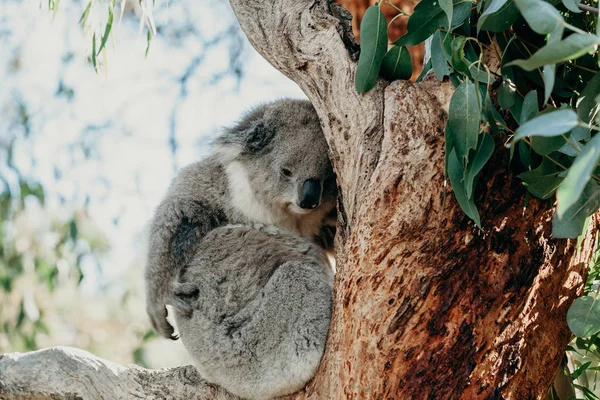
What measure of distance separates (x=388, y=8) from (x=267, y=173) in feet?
6.11

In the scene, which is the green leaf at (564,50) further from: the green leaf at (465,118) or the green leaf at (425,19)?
the green leaf at (425,19)

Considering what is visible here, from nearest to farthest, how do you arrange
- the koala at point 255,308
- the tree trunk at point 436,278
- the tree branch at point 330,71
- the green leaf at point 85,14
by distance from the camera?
the tree trunk at point 436,278 → the tree branch at point 330,71 → the koala at point 255,308 → the green leaf at point 85,14

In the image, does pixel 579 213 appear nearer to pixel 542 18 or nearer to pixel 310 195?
pixel 542 18

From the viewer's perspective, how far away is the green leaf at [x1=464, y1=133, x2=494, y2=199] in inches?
68.6

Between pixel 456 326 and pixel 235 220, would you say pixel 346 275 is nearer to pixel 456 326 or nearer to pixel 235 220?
pixel 456 326

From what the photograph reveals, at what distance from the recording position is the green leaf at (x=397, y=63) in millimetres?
2180

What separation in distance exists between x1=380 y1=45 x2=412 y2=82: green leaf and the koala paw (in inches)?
51.3

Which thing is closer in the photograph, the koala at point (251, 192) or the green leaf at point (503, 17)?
the green leaf at point (503, 17)

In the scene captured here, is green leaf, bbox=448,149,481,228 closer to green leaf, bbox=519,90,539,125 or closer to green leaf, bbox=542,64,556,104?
green leaf, bbox=519,90,539,125

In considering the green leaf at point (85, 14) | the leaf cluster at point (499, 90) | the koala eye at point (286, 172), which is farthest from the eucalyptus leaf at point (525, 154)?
the green leaf at point (85, 14)

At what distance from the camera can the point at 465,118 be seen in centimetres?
171

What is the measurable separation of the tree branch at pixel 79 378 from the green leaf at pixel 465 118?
169cm

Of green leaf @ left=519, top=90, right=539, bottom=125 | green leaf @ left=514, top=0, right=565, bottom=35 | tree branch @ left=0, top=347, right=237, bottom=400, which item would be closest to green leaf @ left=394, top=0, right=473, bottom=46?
green leaf @ left=519, top=90, right=539, bottom=125

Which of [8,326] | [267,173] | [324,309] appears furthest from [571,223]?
[8,326]
